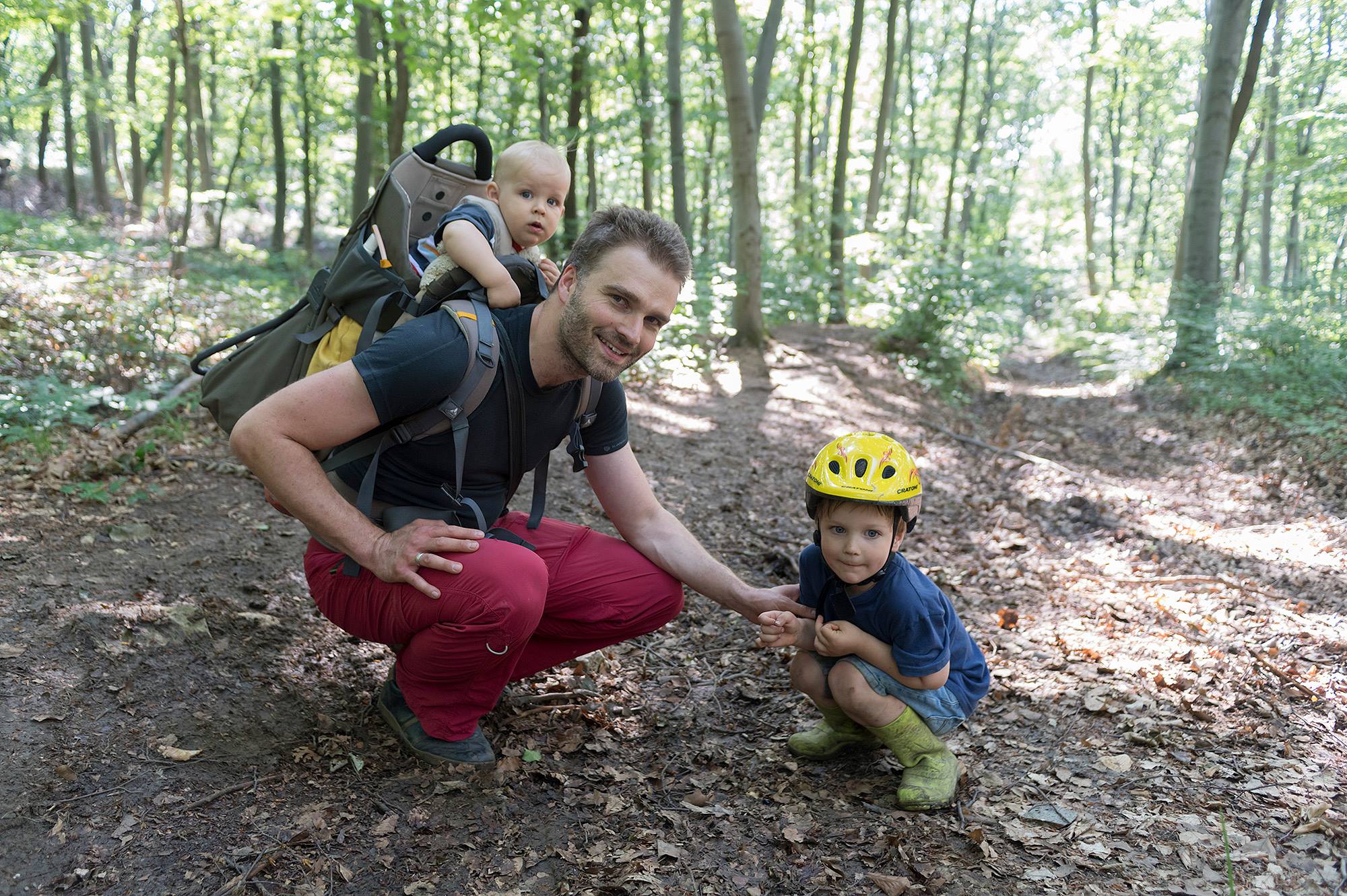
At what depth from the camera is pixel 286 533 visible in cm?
446

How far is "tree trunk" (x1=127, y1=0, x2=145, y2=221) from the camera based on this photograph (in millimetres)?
16328

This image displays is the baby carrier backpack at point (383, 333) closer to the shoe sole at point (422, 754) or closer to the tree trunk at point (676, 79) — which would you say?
Result: the shoe sole at point (422, 754)

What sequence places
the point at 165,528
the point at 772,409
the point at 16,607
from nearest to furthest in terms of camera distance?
the point at 16,607 → the point at 165,528 → the point at 772,409

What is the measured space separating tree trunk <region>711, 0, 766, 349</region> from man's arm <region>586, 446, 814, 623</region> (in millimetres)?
7687

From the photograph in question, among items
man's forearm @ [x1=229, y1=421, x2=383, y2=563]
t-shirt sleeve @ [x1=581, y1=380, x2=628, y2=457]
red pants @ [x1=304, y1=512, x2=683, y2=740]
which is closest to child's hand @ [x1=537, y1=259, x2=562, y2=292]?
t-shirt sleeve @ [x1=581, y1=380, x2=628, y2=457]

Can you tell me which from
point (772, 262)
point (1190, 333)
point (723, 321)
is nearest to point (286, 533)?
point (723, 321)

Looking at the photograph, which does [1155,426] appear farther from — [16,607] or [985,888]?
[16,607]

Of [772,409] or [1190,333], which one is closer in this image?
[772,409]

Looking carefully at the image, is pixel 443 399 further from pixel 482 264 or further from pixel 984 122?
pixel 984 122

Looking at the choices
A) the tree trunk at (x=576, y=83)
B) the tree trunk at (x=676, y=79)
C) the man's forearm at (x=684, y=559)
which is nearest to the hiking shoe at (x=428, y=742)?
the man's forearm at (x=684, y=559)

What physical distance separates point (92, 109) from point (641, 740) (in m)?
18.7

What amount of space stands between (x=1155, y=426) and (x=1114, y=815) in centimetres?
837

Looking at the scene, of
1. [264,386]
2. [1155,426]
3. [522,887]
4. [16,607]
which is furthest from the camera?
[1155,426]

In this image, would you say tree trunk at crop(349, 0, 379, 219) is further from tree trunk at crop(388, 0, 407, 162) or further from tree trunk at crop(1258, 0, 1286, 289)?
tree trunk at crop(1258, 0, 1286, 289)
